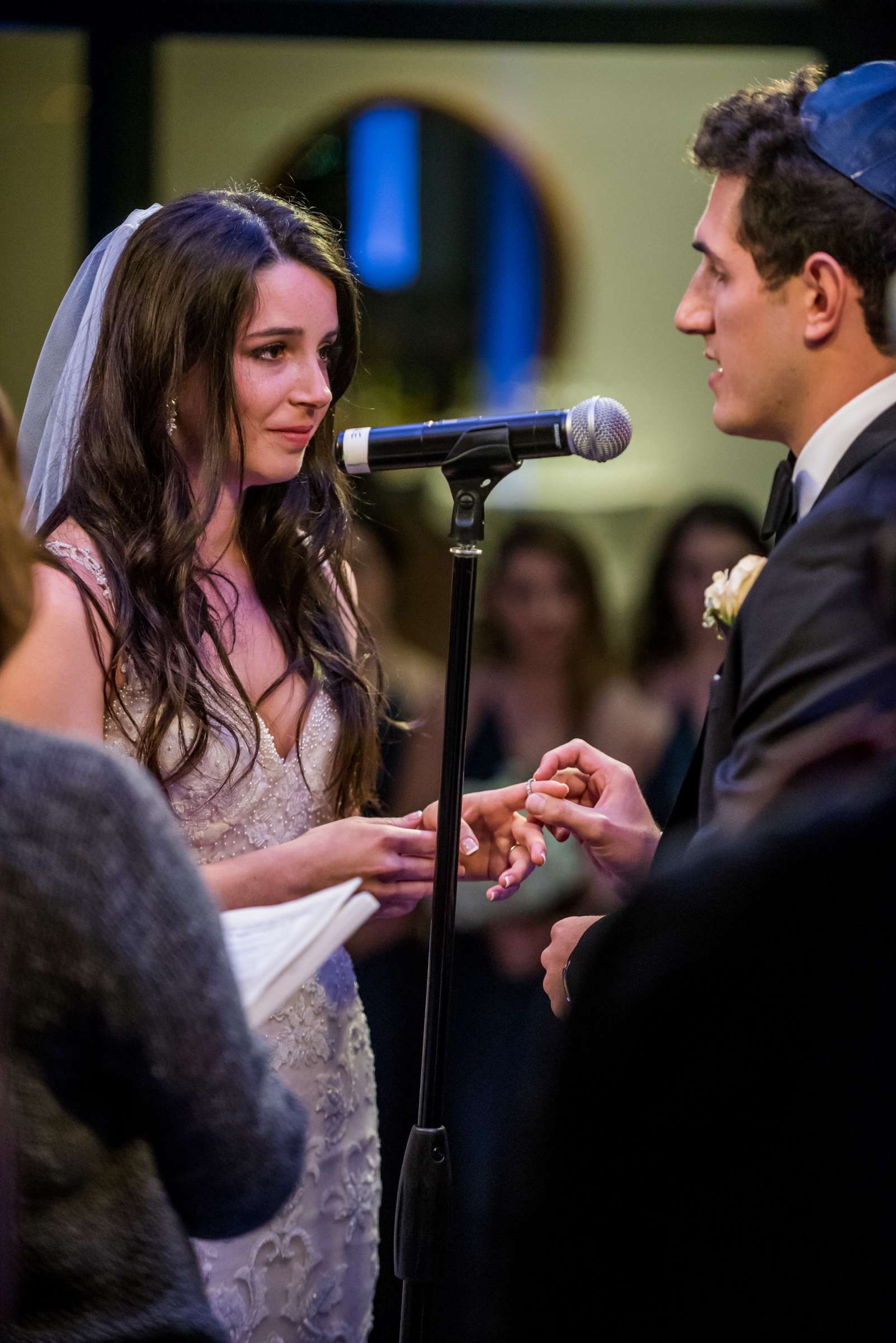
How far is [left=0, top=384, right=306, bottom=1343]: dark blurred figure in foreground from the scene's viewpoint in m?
1.04

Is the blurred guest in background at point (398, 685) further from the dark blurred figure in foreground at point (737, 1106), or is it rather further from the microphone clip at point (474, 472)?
the dark blurred figure in foreground at point (737, 1106)

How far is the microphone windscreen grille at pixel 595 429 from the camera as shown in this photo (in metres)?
1.67

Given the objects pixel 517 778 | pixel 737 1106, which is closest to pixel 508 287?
pixel 517 778

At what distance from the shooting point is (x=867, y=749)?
3.00 ft

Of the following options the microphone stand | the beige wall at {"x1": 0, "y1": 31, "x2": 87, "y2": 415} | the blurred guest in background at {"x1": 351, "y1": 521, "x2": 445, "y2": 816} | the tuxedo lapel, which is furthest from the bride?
the beige wall at {"x1": 0, "y1": 31, "x2": 87, "y2": 415}

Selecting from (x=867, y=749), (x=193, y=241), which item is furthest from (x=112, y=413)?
(x=867, y=749)

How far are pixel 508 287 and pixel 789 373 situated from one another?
9.99 ft

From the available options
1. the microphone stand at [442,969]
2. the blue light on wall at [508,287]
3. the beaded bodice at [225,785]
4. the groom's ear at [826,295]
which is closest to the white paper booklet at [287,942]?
the microphone stand at [442,969]

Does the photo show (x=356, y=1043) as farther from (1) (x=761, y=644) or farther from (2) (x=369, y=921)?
(1) (x=761, y=644)

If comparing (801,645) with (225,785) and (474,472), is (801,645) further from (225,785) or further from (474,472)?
(225,785)

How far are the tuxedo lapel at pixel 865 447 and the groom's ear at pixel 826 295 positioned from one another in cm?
15

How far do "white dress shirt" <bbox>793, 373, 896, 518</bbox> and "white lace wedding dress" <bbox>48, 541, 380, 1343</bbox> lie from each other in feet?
3.07

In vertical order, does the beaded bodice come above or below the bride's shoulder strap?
below

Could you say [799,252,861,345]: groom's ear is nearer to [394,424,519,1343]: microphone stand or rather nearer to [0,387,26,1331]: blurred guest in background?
[394,424,519,1343]: microphone stand
